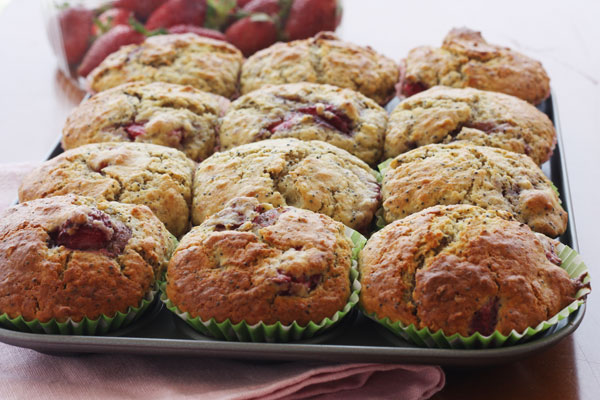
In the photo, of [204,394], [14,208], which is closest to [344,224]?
[204,394]

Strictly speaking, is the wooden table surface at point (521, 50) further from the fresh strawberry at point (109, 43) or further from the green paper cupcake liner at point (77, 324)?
the green paper cupcake liner at point (77, 324)

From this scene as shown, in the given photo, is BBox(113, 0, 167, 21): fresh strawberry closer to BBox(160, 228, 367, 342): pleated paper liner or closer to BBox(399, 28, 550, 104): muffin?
BBox(399, 28, 550, 104): muffin

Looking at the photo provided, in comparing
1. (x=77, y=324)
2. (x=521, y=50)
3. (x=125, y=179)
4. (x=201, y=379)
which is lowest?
(x=521, y=50)

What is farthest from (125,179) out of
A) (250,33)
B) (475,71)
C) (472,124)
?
(250,33)

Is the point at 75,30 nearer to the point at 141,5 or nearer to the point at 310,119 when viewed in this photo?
the point at 141,5

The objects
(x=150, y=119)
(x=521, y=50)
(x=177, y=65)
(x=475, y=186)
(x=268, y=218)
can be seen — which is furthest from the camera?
(x=521, y=50)

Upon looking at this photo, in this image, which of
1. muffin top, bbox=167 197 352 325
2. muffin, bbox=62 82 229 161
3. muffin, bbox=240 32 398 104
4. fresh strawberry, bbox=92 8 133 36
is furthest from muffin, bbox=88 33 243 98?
muffin top, bbox=167 197 352 325
